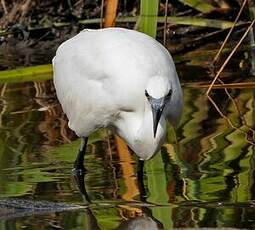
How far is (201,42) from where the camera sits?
8008 mm

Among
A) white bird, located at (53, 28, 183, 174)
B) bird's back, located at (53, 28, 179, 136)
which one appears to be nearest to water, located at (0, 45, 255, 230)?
white bird, located at (53, 28, 183, 174)

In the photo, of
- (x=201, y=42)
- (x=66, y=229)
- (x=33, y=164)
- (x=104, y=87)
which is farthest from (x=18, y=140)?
(x=201, y=42)

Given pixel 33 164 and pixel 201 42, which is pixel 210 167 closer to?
pixel 33 164

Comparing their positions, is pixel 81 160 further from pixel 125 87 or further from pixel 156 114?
pixel 156 114

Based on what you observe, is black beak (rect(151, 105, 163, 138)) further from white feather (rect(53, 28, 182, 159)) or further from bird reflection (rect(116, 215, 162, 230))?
bird reflection (rect(116, 215, 162, 230))

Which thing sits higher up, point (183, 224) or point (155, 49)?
point (155, 49)

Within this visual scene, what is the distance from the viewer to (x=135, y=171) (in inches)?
200

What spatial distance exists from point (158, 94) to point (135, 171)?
74 centimetres

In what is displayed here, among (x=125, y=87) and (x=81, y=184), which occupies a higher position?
(x=125, y=87)

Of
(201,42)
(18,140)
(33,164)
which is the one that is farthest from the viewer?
(201,42)

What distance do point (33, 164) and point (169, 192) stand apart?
0.92m

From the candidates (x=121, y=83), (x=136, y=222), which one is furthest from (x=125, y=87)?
(x=136, y=222)

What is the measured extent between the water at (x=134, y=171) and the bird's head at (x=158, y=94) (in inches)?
14.5

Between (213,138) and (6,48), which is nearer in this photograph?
(213,138)
